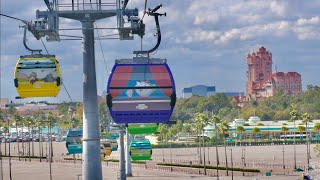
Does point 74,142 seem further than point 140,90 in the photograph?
Yes

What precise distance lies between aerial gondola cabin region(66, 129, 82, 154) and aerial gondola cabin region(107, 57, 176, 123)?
81.2 ft

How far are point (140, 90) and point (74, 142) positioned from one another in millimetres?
26648

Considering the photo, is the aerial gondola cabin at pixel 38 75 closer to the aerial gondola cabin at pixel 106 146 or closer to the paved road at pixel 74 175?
the aerial gondola cabin at pixel 106 146

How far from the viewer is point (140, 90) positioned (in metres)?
20.0

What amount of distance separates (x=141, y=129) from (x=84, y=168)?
13.6 metres

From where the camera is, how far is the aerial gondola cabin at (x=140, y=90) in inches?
772

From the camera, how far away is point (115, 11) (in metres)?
18.9

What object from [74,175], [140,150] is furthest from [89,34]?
[74,175]

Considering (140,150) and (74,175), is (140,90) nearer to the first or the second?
(140,150)

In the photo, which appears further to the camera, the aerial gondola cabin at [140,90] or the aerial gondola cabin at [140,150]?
the aerial gondola cabin at [140,150]

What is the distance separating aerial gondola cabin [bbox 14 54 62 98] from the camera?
68.0 ft

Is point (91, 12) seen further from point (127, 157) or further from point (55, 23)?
point (127, 157)

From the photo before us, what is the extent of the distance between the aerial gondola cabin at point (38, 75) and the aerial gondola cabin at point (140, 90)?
6.52ft

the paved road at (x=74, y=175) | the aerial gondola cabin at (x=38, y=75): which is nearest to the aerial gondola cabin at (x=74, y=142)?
the aerial gondola cabin at (x=38, y=75)
